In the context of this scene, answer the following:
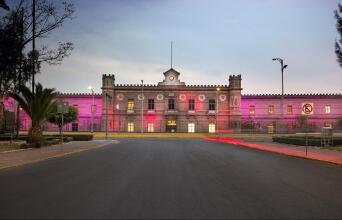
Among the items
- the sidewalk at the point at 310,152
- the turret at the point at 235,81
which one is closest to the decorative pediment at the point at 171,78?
the turret at the point at 235,81

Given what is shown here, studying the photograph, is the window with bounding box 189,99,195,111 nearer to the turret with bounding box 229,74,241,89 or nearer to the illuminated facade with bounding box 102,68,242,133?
the illuminated facade with bounding box 102,68,242,133

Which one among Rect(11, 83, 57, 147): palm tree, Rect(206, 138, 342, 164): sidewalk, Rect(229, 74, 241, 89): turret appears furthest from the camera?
Rect(229, 74, 241, 89): turret

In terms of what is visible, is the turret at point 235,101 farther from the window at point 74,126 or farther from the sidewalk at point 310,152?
the sidewalk at point 310,152

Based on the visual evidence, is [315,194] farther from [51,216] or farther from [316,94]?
[316,94]

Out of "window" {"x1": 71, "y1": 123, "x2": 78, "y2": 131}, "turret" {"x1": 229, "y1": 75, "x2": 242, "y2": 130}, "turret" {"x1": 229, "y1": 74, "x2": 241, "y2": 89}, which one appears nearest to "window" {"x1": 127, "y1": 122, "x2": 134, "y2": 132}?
"window" {"x1": 71, "y1": 123, "x2": 78, "y2": 131}

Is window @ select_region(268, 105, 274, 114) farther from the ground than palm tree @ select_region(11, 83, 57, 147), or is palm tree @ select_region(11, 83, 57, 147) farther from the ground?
window @ select_region(268, 105, 274, 114)

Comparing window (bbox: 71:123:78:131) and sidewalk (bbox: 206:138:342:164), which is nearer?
sidewalk (bbox: 206:138:342:164)

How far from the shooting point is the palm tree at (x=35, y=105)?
27.7m

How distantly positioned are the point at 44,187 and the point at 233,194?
4.88m

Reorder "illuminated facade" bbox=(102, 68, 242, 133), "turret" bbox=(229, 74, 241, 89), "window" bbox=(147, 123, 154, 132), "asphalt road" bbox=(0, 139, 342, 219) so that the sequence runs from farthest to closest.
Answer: "window" bbox=(147, 123, 154, 132) < "illuminated facade" bbox=(102, 68, 242, 133) < "turret" bbox=(229, 74, 241, 89) < "asphalt road" bbox=(0, 139, 342, 219)

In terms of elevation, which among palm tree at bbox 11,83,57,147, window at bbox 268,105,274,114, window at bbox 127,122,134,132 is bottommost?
window at bbox 127,122,134,132

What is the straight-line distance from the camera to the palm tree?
2767 centimetres

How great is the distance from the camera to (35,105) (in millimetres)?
27797

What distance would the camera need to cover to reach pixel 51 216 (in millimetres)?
6910
